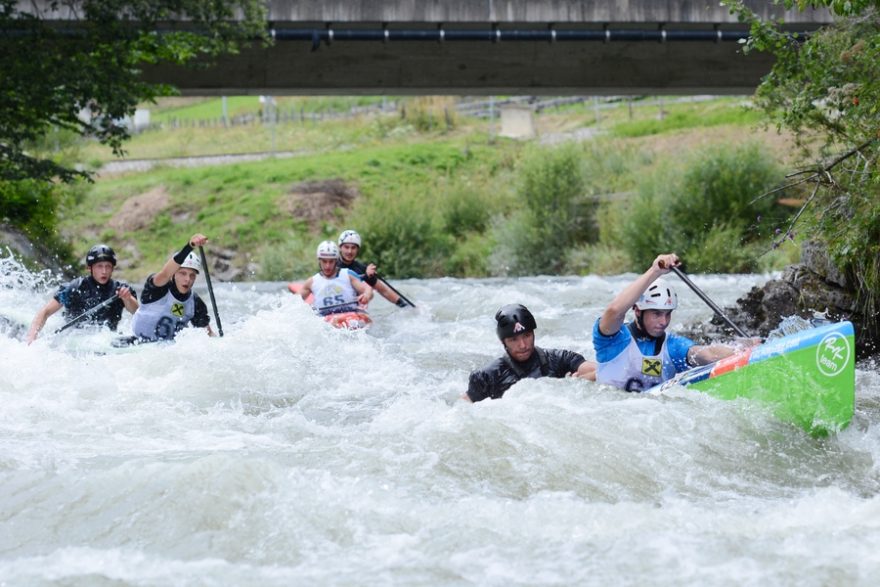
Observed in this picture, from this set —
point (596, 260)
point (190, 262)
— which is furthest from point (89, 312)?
point (596, 260)

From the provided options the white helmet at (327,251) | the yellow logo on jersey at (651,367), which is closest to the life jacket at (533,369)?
the yellow logo on jersey at (651,367)

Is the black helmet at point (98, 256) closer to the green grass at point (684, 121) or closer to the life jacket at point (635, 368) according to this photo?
the life jacket at point (635, 368)

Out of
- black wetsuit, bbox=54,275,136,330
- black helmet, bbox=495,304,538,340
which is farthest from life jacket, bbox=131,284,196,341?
black helmet, bbox=495,304,538,340

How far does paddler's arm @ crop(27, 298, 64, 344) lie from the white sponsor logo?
24.7ft

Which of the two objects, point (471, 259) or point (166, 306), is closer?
point (166, 306)

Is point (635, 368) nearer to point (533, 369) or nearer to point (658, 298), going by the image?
point (658, 298)

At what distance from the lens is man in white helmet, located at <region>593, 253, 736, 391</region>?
8.11m

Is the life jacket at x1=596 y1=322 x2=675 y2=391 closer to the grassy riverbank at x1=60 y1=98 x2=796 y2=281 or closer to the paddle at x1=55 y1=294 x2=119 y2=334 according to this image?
the paddle at x1=55 y1=294 x2=119 y2=334

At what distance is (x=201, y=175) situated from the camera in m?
37.1

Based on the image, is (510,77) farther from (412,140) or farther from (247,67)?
(412,140)

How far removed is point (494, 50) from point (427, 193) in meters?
11.6

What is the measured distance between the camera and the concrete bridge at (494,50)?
19500 mm

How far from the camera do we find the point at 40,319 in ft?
38.8

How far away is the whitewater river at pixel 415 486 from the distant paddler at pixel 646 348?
0.21 meters
